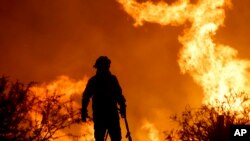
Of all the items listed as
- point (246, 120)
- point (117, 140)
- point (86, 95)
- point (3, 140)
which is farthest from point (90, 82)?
point (246, 120)

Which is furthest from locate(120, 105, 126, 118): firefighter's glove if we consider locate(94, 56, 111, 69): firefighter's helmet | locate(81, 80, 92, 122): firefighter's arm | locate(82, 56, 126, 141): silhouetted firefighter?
locate(94, 56, 111, 69): firefighter's helmet

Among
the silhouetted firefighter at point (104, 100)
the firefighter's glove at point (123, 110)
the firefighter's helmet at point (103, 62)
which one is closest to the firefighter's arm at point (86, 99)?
the silhouetted firefighter at point (104, 100)

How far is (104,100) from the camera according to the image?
1334 cm

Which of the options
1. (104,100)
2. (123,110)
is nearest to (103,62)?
(104,100)

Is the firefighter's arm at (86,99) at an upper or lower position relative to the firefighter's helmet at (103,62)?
lower

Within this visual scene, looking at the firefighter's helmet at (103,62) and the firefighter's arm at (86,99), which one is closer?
the firefighter's helmet at (103,62)

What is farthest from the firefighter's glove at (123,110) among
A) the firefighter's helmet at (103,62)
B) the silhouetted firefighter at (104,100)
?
the firefighter's helmet at (103,62)

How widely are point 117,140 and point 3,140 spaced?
907 inches

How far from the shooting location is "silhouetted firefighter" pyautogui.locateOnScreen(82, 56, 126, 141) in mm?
13219

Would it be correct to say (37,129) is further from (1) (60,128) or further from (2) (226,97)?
(2) (226,97)

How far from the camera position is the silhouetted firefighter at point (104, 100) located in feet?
43.4

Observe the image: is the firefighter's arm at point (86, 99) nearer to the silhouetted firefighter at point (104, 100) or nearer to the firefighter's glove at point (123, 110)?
the silhouetted firefighter at point (104, 100)

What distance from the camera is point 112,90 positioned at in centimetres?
1327

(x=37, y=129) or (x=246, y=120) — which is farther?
(x=246, y=120)
